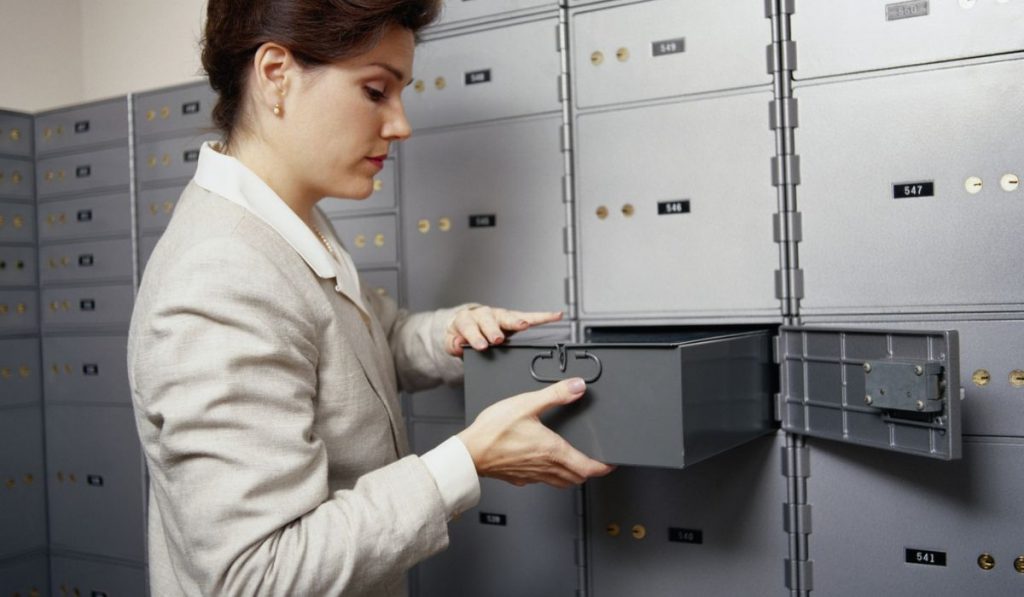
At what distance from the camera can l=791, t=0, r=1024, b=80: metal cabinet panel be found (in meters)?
1.41

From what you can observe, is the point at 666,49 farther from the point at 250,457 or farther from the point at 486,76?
the point at 250,457

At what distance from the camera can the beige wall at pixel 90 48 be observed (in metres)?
3.18

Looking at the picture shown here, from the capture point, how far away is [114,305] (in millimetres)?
2646

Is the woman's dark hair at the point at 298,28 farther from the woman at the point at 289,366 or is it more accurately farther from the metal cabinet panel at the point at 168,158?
the metal cabinet panel at the point at 168,158

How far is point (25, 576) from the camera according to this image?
2770 millimetres

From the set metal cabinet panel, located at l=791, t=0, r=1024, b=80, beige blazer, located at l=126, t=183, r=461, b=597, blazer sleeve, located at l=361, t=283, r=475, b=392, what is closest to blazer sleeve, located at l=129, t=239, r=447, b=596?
beige blazer, located at l=126, t=183, r=461, b=597

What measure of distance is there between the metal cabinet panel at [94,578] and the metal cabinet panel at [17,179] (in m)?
1.19

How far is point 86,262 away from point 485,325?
188 cm

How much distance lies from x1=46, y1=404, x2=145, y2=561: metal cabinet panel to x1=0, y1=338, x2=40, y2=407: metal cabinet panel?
0.09 m

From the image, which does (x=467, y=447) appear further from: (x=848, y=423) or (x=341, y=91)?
(x=848, y=423)

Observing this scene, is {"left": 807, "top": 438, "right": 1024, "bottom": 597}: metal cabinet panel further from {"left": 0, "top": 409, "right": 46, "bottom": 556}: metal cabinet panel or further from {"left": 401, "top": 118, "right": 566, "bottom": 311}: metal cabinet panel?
{"left": 0, "top": 409, "right": 46, "bottom": 556}: metal cabinet panel

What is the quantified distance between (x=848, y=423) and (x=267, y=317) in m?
0.93

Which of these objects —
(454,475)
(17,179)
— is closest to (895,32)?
(454,475)

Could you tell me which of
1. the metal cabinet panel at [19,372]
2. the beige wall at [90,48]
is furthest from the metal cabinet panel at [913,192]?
the metal cabinet panel at [19,372]
